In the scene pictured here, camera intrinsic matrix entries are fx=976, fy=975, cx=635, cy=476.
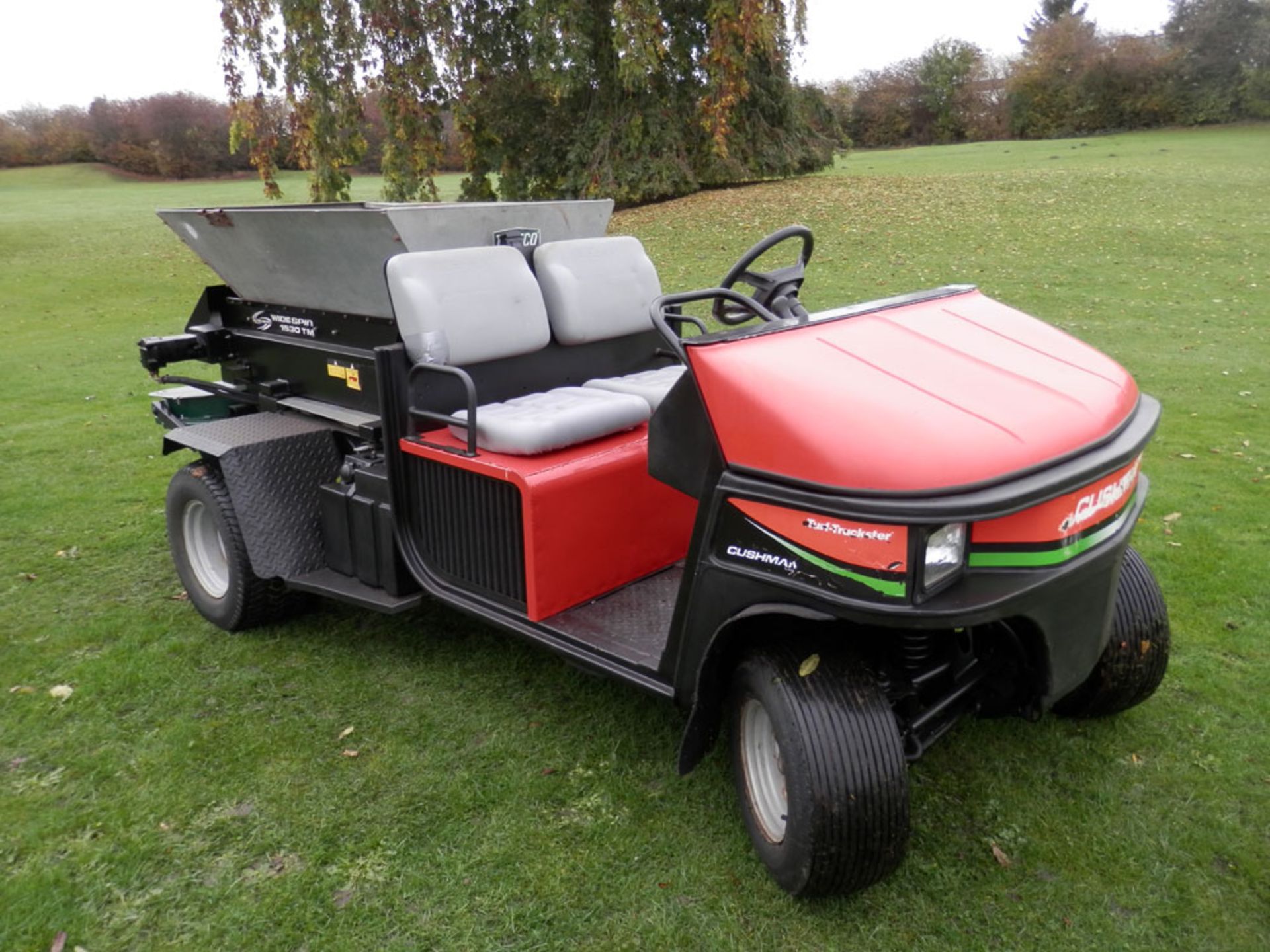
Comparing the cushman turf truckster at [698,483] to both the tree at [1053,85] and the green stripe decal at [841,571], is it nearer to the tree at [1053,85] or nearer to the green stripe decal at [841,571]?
the green stripe decal at [841,571]

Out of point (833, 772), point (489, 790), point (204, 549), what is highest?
point (833, 772)

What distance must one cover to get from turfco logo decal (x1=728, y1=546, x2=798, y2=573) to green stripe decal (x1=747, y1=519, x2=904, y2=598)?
0.10 ft

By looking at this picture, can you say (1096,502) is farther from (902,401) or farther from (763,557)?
(763,557)

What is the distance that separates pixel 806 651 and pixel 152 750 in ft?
7.21

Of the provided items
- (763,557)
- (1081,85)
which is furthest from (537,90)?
(1081,85)

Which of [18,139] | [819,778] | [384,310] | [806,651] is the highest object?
[18,139]

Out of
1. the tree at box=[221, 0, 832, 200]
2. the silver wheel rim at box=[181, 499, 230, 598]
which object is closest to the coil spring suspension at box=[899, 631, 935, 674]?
the silver wheel rim at box=[181, 499, 230, 598]

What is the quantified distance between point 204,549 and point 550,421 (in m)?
1.97

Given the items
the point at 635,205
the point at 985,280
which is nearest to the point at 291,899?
the point at 985,280

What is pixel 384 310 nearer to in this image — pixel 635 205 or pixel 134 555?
pixel 134 555

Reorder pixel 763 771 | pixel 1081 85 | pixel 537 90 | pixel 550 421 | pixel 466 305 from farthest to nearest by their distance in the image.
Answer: pixel 1081 85 < pixel 537 90 < pixel 466 305 < pixel 550 421 < pixel 763 771

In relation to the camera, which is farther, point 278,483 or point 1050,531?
point 278,483

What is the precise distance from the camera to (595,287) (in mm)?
3875

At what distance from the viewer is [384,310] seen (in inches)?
141
